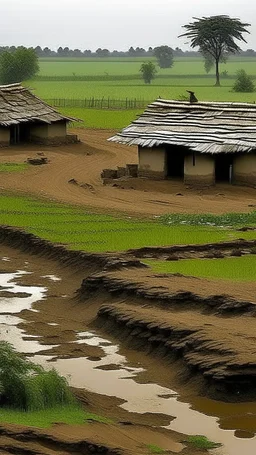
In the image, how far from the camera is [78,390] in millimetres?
16031

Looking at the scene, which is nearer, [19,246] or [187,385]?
[187,385]

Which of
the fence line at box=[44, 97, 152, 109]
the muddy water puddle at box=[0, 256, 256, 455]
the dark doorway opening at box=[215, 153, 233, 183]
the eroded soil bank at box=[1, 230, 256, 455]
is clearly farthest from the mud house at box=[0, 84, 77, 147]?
the muddy water puddle at box=[0, 256, 256, 455]

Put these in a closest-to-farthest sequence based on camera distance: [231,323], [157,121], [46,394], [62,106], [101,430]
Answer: [101,430] → [46,394] → [231,323] → [157,121] → [62,106]

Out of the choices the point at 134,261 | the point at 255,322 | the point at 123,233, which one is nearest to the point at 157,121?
the point at 123,233

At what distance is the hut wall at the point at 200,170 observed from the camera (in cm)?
3584

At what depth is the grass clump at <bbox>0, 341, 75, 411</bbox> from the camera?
14633 millimetres

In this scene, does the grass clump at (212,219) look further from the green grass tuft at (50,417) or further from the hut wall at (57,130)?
the hut wall at (57,130)

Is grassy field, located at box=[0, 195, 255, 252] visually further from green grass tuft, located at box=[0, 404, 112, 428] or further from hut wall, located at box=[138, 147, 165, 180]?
green grass tuft, located at box=[0, 404, 112, 428]

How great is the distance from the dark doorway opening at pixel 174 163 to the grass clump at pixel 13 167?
5489mm

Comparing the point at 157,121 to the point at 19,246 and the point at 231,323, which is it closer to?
the point at 19,246

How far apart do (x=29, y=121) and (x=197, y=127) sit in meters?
11.5

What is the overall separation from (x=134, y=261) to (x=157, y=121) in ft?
54.5

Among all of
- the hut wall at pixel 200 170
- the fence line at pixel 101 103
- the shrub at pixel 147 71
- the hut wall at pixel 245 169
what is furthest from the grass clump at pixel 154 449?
the shrub at pixel 147 71

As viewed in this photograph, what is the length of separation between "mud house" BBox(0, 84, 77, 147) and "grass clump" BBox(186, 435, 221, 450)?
32996mm
